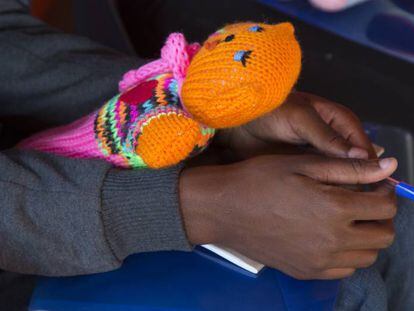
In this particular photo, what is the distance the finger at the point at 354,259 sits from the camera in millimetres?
571

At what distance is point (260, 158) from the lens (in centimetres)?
59

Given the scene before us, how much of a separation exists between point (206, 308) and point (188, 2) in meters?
0.91

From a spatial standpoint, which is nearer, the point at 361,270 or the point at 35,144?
the point at 361,270

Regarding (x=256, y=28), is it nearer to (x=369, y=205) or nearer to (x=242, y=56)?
(x=242, y=56)

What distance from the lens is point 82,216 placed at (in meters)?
0.59

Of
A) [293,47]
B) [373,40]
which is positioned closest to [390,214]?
[293,47]

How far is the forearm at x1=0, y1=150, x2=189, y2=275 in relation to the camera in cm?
59

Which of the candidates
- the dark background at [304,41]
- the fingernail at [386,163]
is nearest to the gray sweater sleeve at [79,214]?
the fingernail at [386,163]

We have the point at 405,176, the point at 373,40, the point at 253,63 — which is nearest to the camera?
the point at 253,63

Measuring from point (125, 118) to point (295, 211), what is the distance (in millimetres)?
214

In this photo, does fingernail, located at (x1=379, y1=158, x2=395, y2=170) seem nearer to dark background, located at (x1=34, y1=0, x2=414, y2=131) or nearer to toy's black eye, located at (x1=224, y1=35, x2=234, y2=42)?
toy's black eye, located at (x1=224, y1=35, x2=234, y2=42)

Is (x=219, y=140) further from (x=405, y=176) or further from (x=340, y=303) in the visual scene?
(x=405, y=176)

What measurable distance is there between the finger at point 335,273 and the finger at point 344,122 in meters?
0.14

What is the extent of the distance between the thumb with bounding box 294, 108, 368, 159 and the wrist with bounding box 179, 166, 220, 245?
0.12 m
